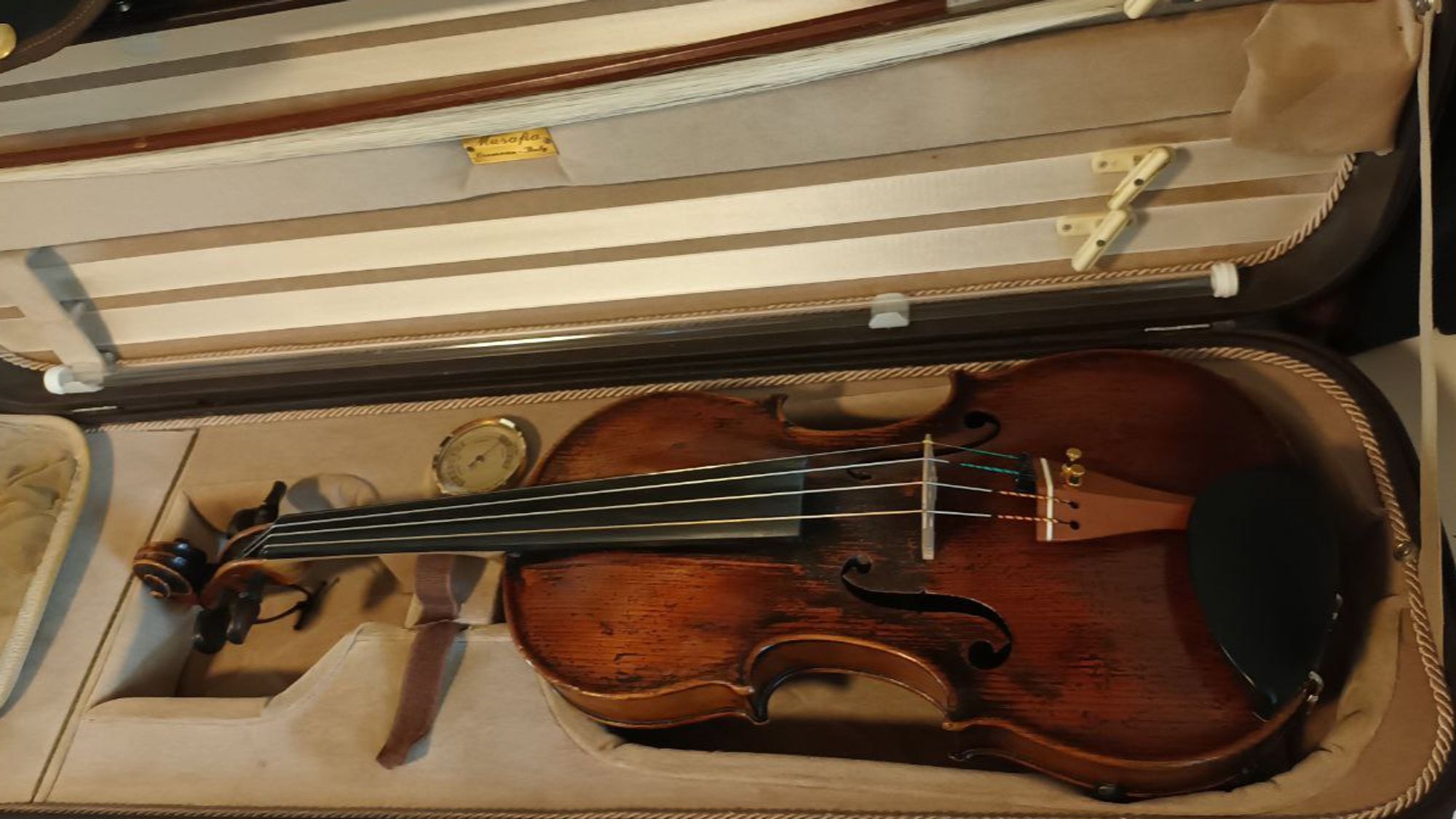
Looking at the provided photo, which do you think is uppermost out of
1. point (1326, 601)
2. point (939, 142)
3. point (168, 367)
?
point (939, 142)

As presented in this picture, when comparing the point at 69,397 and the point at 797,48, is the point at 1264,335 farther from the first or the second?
Result: the point at 69,397

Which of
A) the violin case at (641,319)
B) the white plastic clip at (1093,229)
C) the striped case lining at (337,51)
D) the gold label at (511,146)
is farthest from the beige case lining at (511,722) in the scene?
the striped case lining at (337,51)

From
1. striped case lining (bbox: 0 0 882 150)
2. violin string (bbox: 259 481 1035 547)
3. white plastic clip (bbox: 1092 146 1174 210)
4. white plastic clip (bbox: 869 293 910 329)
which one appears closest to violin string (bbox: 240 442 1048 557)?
violin string (bbox: 259 481 1035 547)

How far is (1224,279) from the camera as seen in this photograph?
128 centimetres

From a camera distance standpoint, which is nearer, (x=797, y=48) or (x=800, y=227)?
(x=797, y=48)

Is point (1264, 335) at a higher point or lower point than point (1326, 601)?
higher

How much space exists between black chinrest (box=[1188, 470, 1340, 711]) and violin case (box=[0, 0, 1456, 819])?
2.5 inches

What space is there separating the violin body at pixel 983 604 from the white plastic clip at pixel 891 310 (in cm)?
17

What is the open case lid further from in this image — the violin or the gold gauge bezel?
the violin

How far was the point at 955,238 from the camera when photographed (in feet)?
4.28

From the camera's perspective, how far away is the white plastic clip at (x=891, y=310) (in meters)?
1.38

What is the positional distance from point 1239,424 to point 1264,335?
274 millimetres

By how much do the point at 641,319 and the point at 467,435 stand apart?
0.37m

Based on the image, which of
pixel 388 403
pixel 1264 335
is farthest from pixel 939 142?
pixel 388 403
